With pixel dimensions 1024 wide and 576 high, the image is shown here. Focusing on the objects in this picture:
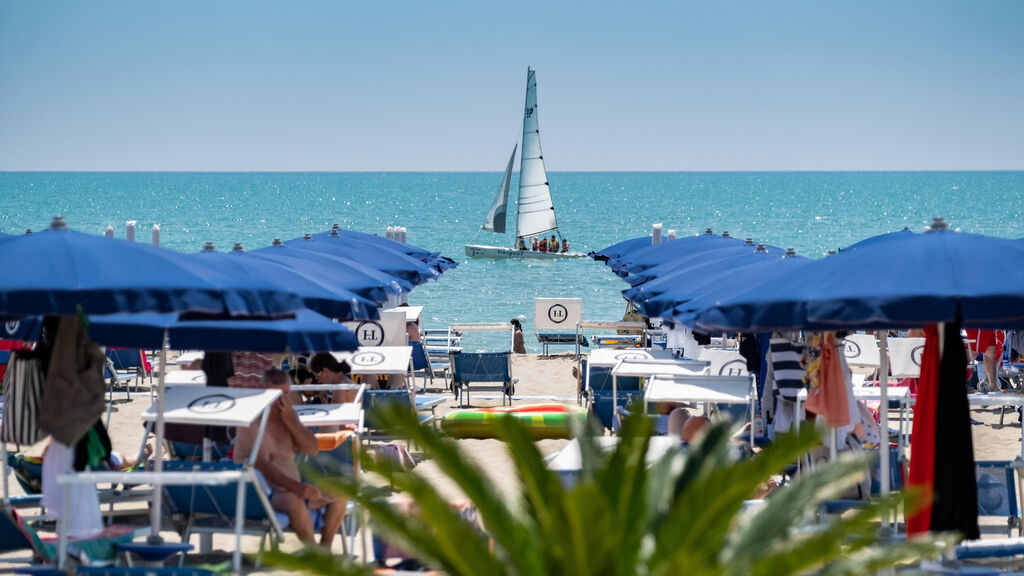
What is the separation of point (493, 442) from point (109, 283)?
5990 millimetres

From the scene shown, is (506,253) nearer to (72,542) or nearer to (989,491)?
(989,491)

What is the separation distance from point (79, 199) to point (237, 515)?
139 meters

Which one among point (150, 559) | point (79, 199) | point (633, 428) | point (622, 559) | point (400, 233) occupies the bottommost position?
point (150, 559)

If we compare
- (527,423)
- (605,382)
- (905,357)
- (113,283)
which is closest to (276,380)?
(113,283)

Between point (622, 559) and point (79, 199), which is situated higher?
point (79, 199)

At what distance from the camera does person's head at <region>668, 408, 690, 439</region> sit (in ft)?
28.7

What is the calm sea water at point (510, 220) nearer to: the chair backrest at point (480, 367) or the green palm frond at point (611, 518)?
the chair backrest at point (480, 367)

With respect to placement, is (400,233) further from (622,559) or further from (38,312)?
(622,559)

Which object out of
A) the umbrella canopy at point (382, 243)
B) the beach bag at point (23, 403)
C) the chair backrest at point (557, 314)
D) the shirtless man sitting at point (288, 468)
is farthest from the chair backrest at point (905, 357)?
the chair backrest at point (557, 314)

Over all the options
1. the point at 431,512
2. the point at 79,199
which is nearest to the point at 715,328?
the point at 431,512

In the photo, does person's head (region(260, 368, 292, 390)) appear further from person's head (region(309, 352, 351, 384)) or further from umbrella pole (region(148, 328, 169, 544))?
person's head (region(309, 352, 351, 384))

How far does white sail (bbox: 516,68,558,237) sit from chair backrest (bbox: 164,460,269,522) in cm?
4310

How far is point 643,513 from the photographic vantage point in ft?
12.1

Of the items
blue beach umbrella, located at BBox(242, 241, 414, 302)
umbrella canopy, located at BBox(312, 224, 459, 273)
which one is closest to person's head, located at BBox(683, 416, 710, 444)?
blue beach umbrella, located at BBox(242, 241, 414, 302)
